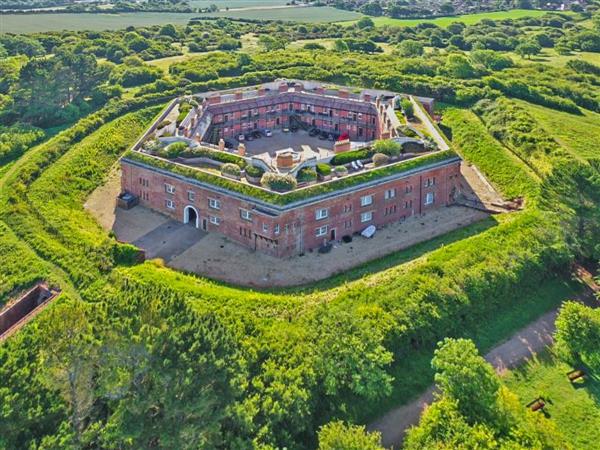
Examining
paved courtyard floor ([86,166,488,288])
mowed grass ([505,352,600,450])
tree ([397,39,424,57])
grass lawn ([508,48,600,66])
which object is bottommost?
mowed grass ([505,352,600,450])

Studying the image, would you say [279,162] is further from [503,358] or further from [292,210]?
[503,358]

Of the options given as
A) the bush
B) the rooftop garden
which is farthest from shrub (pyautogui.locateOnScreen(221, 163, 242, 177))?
the bush

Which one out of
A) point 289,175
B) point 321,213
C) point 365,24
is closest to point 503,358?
point 321,213

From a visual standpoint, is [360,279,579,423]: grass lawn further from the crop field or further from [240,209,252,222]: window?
the crop field

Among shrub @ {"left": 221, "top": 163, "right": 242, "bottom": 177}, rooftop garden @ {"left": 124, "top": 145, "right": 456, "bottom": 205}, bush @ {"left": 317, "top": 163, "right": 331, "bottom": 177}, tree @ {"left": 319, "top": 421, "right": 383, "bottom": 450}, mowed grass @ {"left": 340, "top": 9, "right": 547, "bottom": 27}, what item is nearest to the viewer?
tree @ {"left": 319, "top": 421, "right": 383, "bottom": 450}

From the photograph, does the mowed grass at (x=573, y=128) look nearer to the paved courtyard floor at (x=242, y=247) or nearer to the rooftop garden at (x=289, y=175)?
the paved courtyard floor at (x=242, y=247)

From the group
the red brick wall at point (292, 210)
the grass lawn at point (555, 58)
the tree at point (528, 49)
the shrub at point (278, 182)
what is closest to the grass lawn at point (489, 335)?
the red brick wall at point (292, 210)
